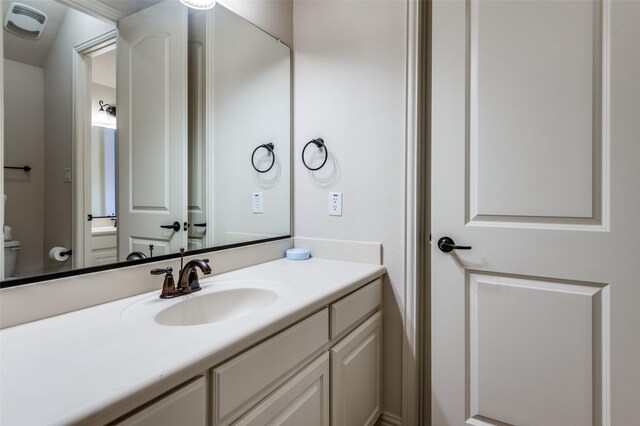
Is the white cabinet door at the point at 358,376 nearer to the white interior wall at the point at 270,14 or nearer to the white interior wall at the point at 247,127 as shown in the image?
the white interior wall at the point at 247,127

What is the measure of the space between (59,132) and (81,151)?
72 mm

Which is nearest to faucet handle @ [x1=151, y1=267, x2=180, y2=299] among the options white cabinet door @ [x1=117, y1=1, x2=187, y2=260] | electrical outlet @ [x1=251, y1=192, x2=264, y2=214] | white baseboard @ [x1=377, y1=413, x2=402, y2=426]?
white cabinet door @ [x1=117, y1=1, x2=187, y2=260]

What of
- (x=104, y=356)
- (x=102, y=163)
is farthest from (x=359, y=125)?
(x=104, y=356)

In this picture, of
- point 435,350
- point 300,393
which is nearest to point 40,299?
point 300,393

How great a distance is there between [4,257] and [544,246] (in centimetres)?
168

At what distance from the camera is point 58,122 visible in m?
0.95

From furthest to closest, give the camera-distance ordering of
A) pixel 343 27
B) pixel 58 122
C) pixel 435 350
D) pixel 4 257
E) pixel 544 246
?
pixel 343 27
pixel 435 350
pixel 544 246
pixel 58 122
pixel 4 257

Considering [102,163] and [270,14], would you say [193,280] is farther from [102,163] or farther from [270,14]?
[270,14]

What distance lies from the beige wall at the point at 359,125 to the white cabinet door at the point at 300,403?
0.56m

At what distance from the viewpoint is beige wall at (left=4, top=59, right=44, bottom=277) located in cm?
85

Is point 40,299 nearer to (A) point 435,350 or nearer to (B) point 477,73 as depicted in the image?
(A) point 435,350

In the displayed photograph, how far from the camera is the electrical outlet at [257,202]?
5.45 feet

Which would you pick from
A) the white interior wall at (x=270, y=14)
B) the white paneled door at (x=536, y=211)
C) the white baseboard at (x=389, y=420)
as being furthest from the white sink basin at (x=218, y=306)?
the white interior wall at (x=270, y=14)

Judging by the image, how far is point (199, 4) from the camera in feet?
4.28
